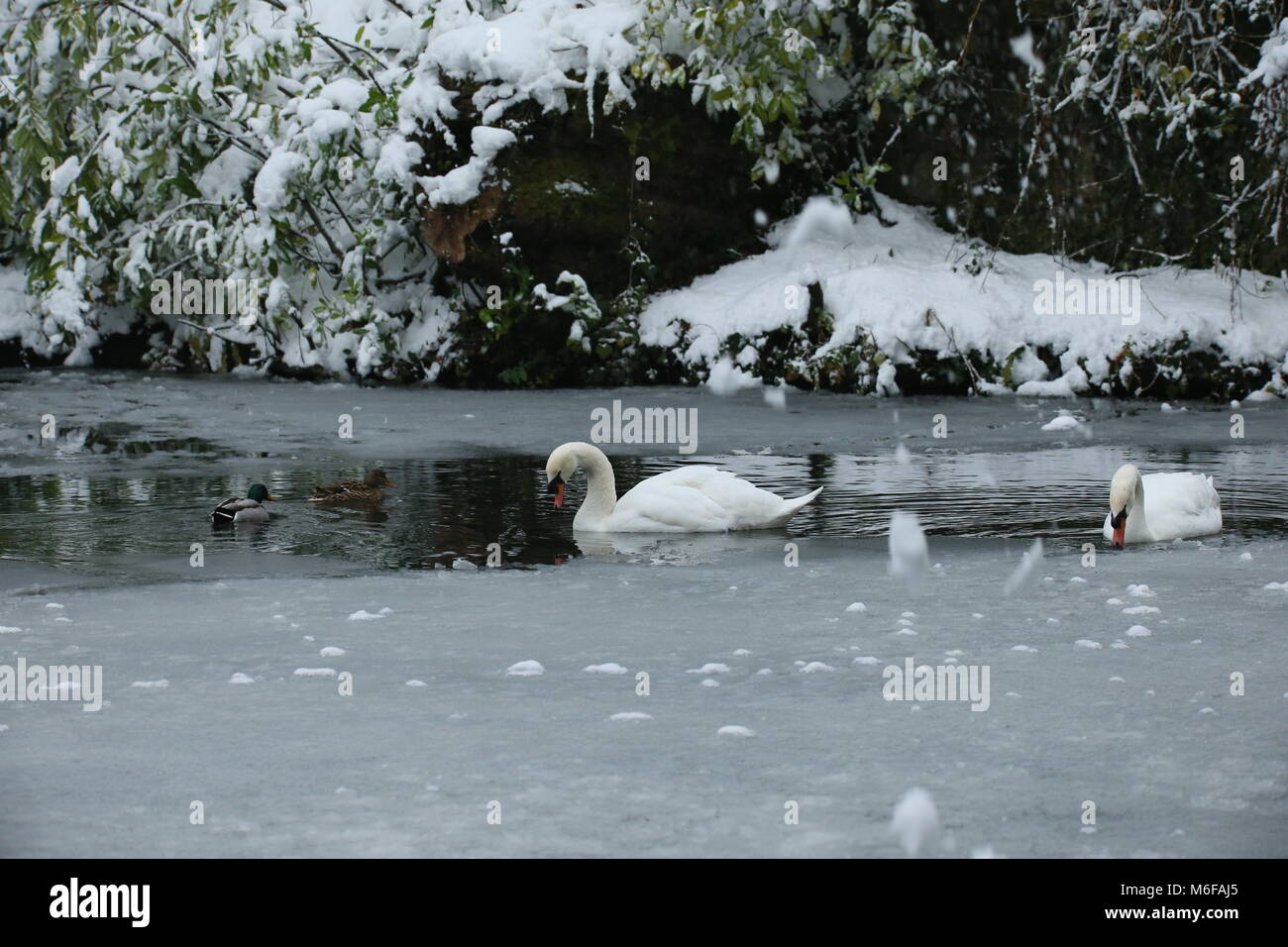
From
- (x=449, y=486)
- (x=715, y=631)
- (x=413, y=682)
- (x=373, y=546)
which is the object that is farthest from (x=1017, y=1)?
(x=413, y=682)

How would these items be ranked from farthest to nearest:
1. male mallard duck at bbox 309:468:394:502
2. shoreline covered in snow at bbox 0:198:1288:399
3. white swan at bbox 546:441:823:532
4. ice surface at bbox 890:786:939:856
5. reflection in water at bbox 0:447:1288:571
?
shoreline covered in snow at bbox 0:198:1288:399, male mallard duck at bbox 309:468:394:502, white swan at bbox 546:441:823:532, reflection in water at bbox 0:447:1288:571, ice surface at bbox 890:786:939:856

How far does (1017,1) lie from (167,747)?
42.7 ft

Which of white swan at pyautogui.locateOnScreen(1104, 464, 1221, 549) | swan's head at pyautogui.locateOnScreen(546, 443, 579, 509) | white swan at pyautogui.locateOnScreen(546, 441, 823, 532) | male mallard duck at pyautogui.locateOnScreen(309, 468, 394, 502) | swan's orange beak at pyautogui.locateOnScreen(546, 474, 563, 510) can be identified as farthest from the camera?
male mallard duck at pyautogui.locateOnScreen(309, 468, 394, 502)

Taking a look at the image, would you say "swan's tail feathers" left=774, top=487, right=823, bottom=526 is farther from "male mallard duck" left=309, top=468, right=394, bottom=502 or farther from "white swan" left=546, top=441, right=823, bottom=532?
"male mallard duck" left=309, top=468, right=394, bottom=502

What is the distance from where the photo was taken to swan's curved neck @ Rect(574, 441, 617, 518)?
26.7 ft

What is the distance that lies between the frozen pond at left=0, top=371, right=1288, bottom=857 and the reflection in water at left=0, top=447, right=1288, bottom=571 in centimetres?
4

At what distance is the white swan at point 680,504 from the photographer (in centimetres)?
805

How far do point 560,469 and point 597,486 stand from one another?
353 mm

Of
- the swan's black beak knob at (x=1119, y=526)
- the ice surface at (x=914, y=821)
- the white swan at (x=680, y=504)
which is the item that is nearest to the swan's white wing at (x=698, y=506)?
the white swan at (x=680, y=504)

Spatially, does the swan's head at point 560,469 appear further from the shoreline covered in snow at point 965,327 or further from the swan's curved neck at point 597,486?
the shoreline covered in snow at point 965,327

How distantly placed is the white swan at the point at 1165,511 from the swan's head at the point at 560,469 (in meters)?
2.58

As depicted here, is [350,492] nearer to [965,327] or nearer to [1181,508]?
[1181,508]

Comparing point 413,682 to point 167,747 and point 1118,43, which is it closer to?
point 167,747

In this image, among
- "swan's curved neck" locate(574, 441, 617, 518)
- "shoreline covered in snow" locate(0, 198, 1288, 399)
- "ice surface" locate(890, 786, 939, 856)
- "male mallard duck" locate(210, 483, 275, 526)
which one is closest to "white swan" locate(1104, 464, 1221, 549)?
"swan's curved neck" locate(574, 441, 617, 518)
